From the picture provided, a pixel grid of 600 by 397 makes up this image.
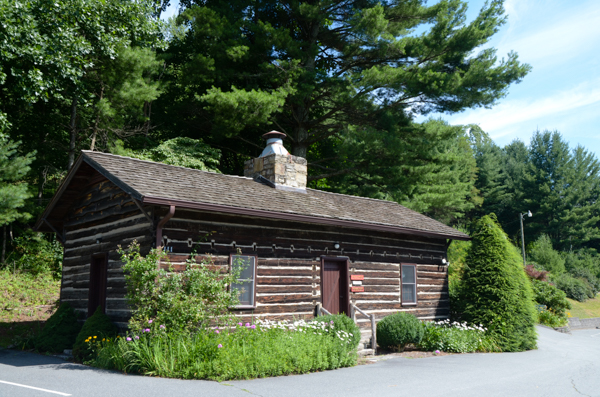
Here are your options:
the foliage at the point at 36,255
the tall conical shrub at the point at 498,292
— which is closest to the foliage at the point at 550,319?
the tall conical shrub at the point at 498,292

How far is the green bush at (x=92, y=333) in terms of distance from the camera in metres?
10.4

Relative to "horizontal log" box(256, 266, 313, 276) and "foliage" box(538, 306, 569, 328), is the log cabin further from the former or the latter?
"foliage" box(538, 306, 569, 328)

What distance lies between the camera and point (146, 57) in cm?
2061

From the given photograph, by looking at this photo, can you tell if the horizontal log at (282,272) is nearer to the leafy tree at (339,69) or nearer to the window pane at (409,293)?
the window pane at (409,293)

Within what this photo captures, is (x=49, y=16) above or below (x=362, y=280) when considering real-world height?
above

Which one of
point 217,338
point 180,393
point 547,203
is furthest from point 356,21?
point 547,203

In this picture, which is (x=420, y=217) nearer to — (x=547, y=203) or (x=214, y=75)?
(x=214, y=75)

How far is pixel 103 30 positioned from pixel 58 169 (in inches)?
259

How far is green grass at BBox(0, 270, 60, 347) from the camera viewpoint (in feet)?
47.8

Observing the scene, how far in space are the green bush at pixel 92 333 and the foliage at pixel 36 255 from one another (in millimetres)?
9794

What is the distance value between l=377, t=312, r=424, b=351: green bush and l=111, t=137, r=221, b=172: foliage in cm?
1126

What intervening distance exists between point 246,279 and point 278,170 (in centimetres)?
454

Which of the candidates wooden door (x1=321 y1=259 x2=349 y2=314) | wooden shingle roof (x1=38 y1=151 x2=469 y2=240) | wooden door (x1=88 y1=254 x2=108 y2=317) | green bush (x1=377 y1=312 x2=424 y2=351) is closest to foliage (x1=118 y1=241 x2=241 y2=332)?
wooden shingle roof (x1=38 y1=151 x2=469 y2=240)

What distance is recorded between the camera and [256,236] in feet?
39.9
